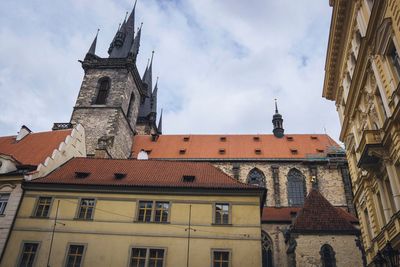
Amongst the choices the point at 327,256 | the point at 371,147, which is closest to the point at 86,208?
the point at 327,256

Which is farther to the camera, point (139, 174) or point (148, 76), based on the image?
point (148, 76)

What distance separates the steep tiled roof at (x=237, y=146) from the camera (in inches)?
1432

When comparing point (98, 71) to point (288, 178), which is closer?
point (288, 178)

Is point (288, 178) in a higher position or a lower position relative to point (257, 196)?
higher

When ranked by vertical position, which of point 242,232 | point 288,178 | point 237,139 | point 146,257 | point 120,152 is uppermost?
point 237,139

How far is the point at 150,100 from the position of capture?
54.2 meters

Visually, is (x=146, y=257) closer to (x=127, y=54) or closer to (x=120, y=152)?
(x=120, y=152)

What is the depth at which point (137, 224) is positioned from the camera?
19281mm

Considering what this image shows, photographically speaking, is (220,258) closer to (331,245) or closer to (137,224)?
(137,224)

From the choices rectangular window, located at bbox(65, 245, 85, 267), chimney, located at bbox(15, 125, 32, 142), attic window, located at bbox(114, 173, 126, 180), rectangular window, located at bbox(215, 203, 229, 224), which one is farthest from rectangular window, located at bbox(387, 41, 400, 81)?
chimney, located at bbox(15, 125, 32, 142)

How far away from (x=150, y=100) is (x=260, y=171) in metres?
24.8

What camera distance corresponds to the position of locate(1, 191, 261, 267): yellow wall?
60.0 feet

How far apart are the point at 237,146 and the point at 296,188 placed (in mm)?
7727

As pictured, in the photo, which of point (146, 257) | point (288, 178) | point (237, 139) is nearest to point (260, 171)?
point (288, 178)
